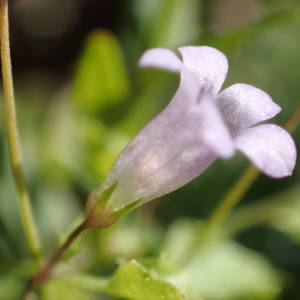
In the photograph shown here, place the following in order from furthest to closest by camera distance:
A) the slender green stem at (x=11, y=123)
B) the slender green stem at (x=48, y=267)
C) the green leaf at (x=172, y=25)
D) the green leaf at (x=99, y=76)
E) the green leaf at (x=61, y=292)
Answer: the green leaf at (x=172, y=25) → the green leaf at (x=99, y=76) → the green leaf at (x=61, y=292) → the slender green stem at (x=48, y=267) → the slender green stem at (x=11, y=123)

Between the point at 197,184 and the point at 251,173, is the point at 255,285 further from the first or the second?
the point at 197,184

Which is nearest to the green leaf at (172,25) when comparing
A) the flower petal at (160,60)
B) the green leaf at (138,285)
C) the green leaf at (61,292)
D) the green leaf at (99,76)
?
the green leaf at (99,76)

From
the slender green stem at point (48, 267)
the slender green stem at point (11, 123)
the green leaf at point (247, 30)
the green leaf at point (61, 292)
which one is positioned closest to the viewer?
the slender green stem at point (11, 123)

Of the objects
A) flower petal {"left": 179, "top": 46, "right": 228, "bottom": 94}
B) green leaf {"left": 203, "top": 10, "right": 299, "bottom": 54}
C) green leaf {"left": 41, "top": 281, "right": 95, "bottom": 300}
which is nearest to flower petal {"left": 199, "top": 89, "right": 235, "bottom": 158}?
flower petal {"left": 179, "top": 46, "right": 228, "bottom": 94}

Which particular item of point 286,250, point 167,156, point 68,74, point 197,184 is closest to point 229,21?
point 68,74

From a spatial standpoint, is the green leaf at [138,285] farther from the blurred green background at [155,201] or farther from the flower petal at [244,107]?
the flower petal at [244,107]

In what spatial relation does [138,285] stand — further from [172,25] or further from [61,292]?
[172,25]

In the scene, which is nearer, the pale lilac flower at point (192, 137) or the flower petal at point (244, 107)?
the pale lilac flower at point (192, 137)
